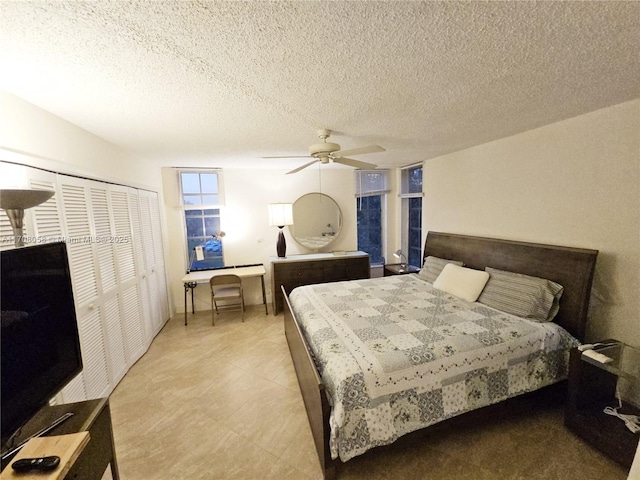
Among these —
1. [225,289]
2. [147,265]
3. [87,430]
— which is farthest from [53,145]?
[225,289]

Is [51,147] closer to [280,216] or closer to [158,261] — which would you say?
[158,261]

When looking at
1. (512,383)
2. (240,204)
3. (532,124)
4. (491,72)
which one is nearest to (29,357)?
(491,72)

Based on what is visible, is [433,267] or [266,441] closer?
[266,441]

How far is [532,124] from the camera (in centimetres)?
222

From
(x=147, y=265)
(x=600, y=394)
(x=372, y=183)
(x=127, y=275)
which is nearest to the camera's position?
(x=600, y=394)

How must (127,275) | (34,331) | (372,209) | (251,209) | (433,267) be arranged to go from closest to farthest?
(34,331), (127,275), (433,267), (251,209), (372,209)

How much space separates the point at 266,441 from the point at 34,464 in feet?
4.20

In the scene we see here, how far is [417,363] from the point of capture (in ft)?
5.11

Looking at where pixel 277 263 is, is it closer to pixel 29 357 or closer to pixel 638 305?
pixel 29 357

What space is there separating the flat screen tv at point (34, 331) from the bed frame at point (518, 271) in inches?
48.4

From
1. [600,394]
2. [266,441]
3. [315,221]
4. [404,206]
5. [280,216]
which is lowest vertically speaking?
[266,441]

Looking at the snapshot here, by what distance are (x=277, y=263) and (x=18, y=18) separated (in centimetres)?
317

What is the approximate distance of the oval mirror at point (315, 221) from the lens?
14.4 feet

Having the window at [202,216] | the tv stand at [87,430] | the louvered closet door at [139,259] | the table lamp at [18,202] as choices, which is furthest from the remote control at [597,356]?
the window at [202,216]
